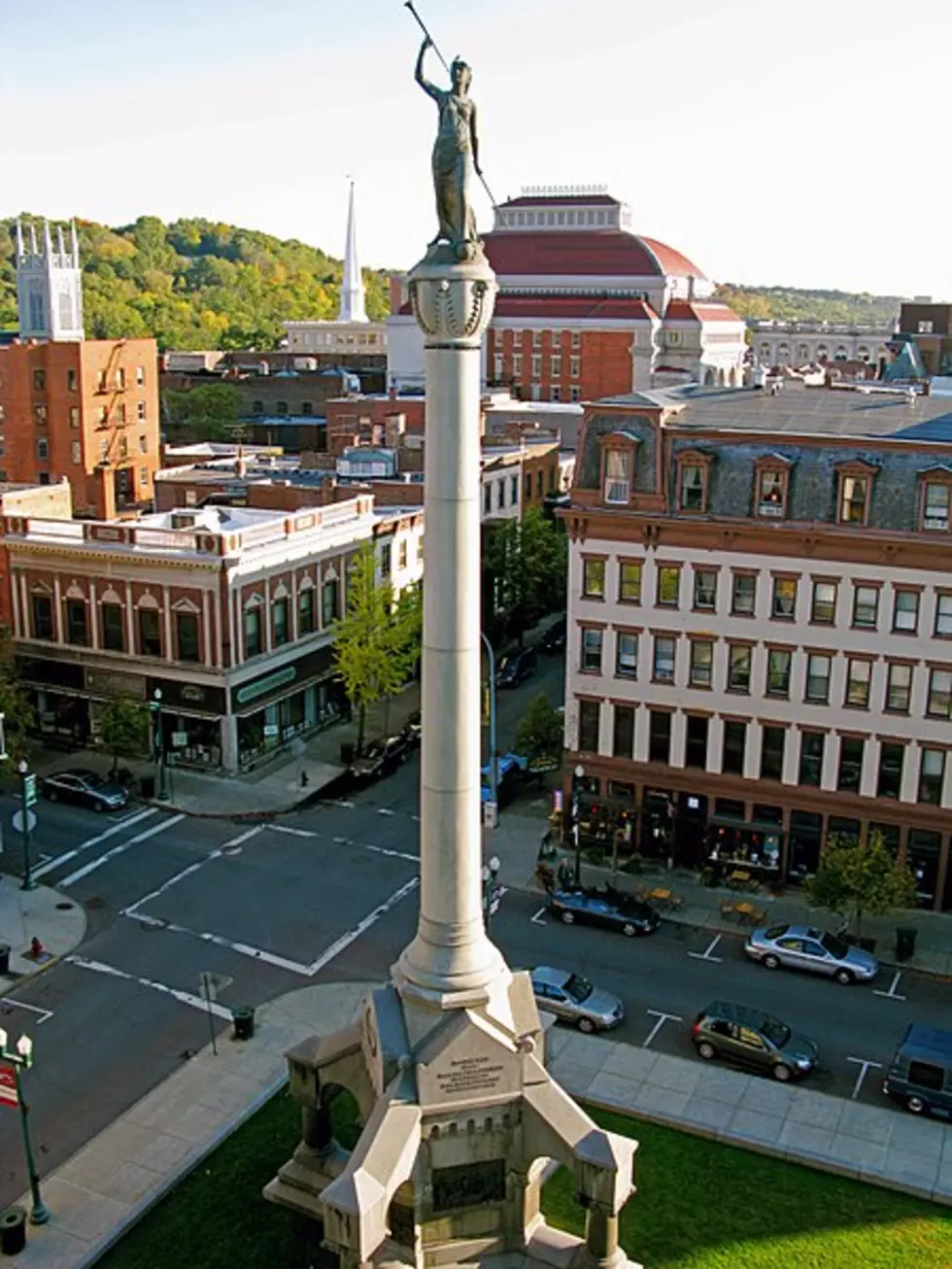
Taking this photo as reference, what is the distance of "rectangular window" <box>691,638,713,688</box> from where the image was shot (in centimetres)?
4362

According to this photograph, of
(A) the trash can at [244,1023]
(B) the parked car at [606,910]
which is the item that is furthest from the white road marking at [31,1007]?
(B) the parked car at [606,910]

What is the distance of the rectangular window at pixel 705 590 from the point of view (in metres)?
43.2

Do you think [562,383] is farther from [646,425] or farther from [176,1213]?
[176,1213]

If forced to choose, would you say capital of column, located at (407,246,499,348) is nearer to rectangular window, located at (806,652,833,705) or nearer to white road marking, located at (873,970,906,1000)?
white road marking, located at (873,970,906,1000)

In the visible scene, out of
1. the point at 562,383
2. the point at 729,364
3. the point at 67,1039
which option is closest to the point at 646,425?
the point at 67,1039

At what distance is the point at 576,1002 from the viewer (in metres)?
33.9

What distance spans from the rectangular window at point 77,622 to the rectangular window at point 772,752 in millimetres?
27375

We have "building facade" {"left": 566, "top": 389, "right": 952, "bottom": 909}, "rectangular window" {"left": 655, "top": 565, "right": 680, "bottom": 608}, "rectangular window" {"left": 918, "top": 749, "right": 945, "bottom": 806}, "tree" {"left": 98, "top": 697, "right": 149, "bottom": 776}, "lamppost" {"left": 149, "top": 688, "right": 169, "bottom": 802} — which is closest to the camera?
"building facade" {"left": 566, "top": 389, "right": 952, "bottom": 909}

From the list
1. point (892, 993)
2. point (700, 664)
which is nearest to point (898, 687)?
point (700, 664)

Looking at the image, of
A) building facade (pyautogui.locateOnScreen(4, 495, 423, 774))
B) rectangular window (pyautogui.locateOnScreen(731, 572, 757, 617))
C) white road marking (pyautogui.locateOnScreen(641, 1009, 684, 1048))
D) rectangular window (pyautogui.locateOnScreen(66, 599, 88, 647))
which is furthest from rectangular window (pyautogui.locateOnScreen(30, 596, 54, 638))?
white road marking (pyautogui.locateOnScreen(641, 1009, 684, 1048))

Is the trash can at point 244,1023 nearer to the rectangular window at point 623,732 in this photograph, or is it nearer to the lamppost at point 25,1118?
the lamppost at point 25,1118

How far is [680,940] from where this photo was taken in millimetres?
39344

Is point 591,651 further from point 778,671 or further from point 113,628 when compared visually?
point 113,628

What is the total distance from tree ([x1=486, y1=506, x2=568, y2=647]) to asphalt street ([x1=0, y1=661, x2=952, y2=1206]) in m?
25.2
